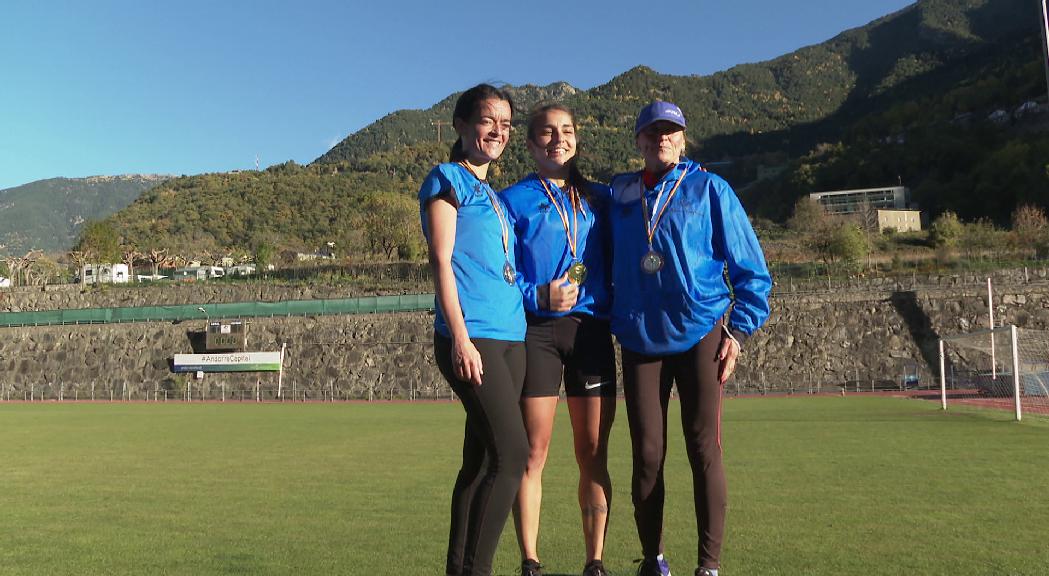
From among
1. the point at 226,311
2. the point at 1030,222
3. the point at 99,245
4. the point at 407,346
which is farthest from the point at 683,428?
the point at 99,245

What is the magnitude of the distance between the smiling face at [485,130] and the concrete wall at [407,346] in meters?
28.5

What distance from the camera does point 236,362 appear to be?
35.8m

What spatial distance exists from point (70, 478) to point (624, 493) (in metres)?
4.63

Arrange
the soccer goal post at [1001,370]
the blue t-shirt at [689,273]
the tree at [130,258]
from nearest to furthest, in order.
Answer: the blue t-shirt at [689,273], the soccer goal post at [1001,370], the tree at [130,258]

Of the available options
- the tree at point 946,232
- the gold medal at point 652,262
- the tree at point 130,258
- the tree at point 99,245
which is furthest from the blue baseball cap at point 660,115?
the tree at point 99,245

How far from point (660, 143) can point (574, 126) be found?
0.39 m

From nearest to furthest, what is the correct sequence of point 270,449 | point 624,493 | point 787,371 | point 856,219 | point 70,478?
point 624,493, point 70,478, point 270,449, point 787,371, point 856,219

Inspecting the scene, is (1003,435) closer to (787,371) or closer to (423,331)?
(787,371)

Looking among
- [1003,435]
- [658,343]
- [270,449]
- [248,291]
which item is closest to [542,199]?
[658,343]

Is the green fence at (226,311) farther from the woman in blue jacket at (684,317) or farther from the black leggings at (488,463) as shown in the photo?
the black leggings at (488,463)

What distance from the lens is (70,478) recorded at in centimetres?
684

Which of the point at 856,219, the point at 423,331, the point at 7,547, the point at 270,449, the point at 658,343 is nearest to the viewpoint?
the point at 658,343

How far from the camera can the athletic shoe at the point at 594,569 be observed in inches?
127

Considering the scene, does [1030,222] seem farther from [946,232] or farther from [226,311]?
[226,311]
